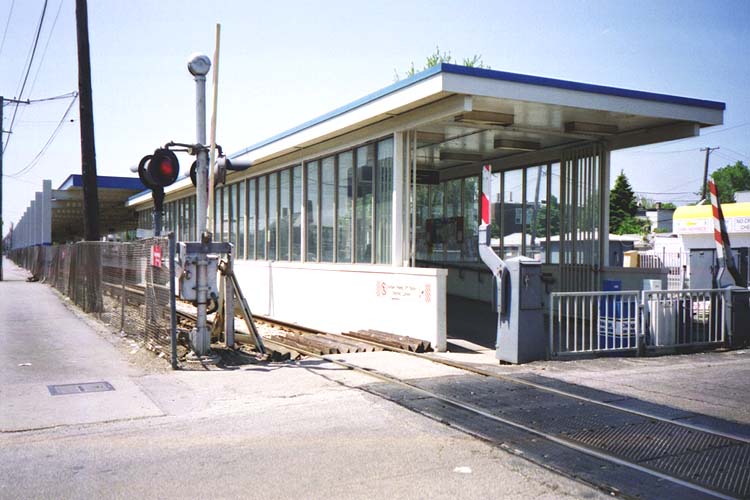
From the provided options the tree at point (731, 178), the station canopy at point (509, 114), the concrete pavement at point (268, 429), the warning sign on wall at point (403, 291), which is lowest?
the concrete pavement at point (268, 429)

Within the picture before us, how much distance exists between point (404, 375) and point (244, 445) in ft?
12.0

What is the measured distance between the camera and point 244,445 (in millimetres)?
6254

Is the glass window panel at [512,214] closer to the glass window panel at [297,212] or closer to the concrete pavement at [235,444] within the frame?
the glass window panel at [297,212]

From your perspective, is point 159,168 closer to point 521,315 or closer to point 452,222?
point 521,315

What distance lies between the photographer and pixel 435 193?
840 inches

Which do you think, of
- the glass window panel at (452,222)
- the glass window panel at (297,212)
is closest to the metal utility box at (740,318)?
the glass window panel at (452,222)

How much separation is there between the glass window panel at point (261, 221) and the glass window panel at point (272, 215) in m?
0.47

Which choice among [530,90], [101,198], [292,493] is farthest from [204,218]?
[101,198]

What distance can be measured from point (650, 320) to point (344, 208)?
722 centimetres

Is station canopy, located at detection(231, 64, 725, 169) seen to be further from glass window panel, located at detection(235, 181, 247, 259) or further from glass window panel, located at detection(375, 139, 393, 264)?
glass window panel, located at detection(235, 181, 247, 259)

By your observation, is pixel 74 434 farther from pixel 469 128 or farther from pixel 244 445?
pixel 469 128

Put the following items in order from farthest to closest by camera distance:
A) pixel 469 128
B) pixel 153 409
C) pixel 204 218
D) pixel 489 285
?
pixel 489 285, pixel 469 128, pixel 204 218, pixel 153 409

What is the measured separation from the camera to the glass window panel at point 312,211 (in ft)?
57.4

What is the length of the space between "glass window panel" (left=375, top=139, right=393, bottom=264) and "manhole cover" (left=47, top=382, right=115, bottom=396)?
6444 mm
